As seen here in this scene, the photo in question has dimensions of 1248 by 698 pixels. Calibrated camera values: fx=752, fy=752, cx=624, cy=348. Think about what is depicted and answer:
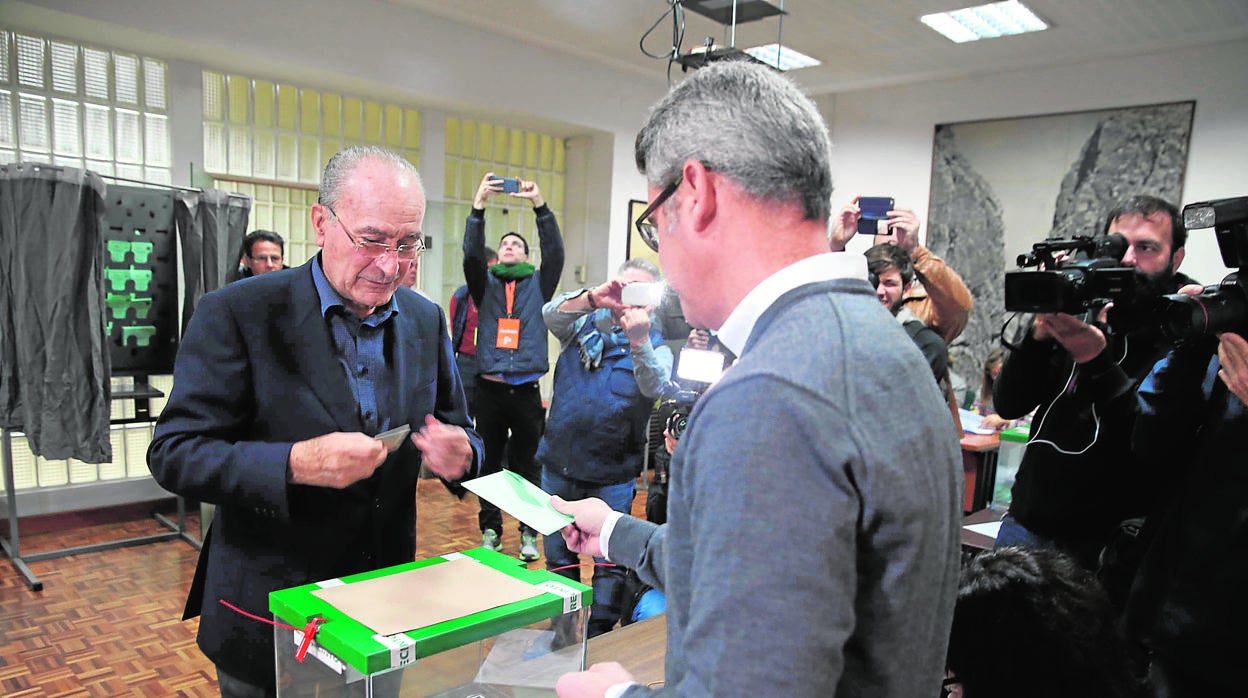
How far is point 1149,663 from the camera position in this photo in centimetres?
141

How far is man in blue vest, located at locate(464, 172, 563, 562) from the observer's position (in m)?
3.88

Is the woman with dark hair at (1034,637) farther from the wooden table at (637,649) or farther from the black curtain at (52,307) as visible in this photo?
the black curtain at (52,307)

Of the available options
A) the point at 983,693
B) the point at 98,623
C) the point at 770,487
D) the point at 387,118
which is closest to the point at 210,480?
the point at 770,487

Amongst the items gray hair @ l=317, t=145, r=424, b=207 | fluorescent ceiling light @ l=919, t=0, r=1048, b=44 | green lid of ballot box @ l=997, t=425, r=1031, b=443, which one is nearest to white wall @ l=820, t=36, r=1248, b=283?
fluorescent ceiling light @ l=919, t=0, r=1048, b=44

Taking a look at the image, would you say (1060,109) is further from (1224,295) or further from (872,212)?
(1224,295)

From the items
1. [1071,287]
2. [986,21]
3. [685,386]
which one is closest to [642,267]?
[685,386]

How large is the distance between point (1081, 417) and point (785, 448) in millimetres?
1612

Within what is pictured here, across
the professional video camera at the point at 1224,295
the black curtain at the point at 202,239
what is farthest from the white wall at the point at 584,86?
the professional video camera at the point at 1224,295

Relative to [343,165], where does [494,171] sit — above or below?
above

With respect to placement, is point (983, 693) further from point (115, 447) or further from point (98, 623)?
point (115, 447)

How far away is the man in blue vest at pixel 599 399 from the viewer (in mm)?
2861

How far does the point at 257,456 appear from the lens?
1.23 m

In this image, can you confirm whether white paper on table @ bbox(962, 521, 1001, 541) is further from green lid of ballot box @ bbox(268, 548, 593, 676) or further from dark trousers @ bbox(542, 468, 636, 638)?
green lid of ballot box @ bbox(268, 548, 593, 676)

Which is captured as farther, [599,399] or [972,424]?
[972,424]
